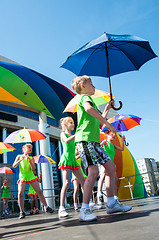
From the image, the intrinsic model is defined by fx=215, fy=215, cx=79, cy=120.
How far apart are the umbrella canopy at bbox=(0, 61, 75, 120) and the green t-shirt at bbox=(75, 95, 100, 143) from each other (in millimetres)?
2727

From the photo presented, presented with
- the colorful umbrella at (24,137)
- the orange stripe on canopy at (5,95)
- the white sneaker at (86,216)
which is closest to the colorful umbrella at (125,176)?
the colorful umbrella at (24,137)

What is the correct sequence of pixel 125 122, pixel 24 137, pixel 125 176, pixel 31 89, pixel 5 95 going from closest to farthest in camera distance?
pixel 5 95, pixel 31 89, pixel 24 137, pixel 125 122, pixel 125 176

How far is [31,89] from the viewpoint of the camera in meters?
5.61

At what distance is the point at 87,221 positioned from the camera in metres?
2.48

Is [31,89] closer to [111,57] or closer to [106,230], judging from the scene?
[111,57]

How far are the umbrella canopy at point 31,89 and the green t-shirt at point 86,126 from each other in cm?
273

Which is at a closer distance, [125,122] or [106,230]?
[106,230]

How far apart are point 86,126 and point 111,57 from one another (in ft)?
9.19

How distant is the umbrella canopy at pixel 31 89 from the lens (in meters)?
5.12

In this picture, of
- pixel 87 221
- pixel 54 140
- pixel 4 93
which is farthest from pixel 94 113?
pixel 54 140

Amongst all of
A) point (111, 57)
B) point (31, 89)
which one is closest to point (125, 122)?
point (111, 57)

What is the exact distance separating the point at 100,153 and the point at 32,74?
12.6 ft

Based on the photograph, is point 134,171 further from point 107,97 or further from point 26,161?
point 26,161

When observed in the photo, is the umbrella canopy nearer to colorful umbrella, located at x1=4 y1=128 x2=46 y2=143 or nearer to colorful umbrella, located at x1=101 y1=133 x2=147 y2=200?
colorful umbrella, located at x1=4 y1=128 x2=46 y2=143
